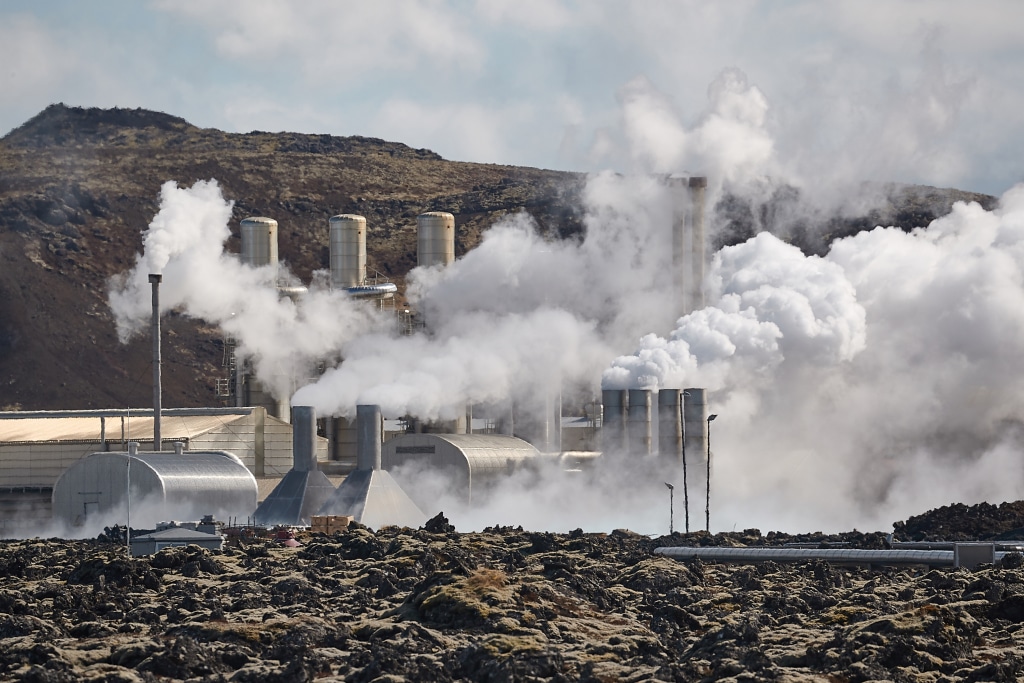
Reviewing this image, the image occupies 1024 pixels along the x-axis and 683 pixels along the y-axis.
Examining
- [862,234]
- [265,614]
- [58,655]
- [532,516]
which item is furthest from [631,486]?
[58,655]

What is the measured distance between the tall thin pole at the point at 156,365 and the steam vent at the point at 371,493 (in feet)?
43.2

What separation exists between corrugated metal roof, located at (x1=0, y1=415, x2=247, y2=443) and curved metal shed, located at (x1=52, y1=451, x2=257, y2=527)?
8412 mm

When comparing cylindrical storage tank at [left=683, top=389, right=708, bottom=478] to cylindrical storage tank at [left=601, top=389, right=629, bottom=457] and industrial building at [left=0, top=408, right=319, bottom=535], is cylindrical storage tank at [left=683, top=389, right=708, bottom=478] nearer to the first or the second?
cylindrical storage tank at [left=601, top=389, right=629, bottom=457]

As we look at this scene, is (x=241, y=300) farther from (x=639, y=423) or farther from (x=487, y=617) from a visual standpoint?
(x=487, y=617)

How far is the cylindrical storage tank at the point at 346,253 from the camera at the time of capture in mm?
125062

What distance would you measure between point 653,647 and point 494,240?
75.6 meters

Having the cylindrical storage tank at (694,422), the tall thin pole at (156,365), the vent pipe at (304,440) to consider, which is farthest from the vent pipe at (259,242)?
the cylindrical storage tank at (694,422)

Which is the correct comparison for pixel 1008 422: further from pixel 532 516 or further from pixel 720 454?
pixel 532 516

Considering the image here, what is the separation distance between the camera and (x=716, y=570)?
68688mm

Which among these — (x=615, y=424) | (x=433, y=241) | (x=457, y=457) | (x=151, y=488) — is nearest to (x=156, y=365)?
(x=151, y=488)

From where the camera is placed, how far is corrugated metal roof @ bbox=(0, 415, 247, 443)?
106 metres

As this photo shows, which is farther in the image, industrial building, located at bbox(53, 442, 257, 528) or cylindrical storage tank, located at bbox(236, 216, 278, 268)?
cylindrical storage tank, located at bbox(236, 216, 278, 268)

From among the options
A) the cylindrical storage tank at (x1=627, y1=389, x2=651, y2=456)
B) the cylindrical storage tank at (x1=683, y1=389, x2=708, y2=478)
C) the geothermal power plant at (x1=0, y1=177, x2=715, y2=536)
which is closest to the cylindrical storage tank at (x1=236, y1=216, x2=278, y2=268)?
the geothermal power plant at (x1=0, y1=177, x2=715, y2=536)

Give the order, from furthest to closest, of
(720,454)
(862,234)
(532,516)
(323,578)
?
(862,234), (720,454), (532,516), (323,578)
